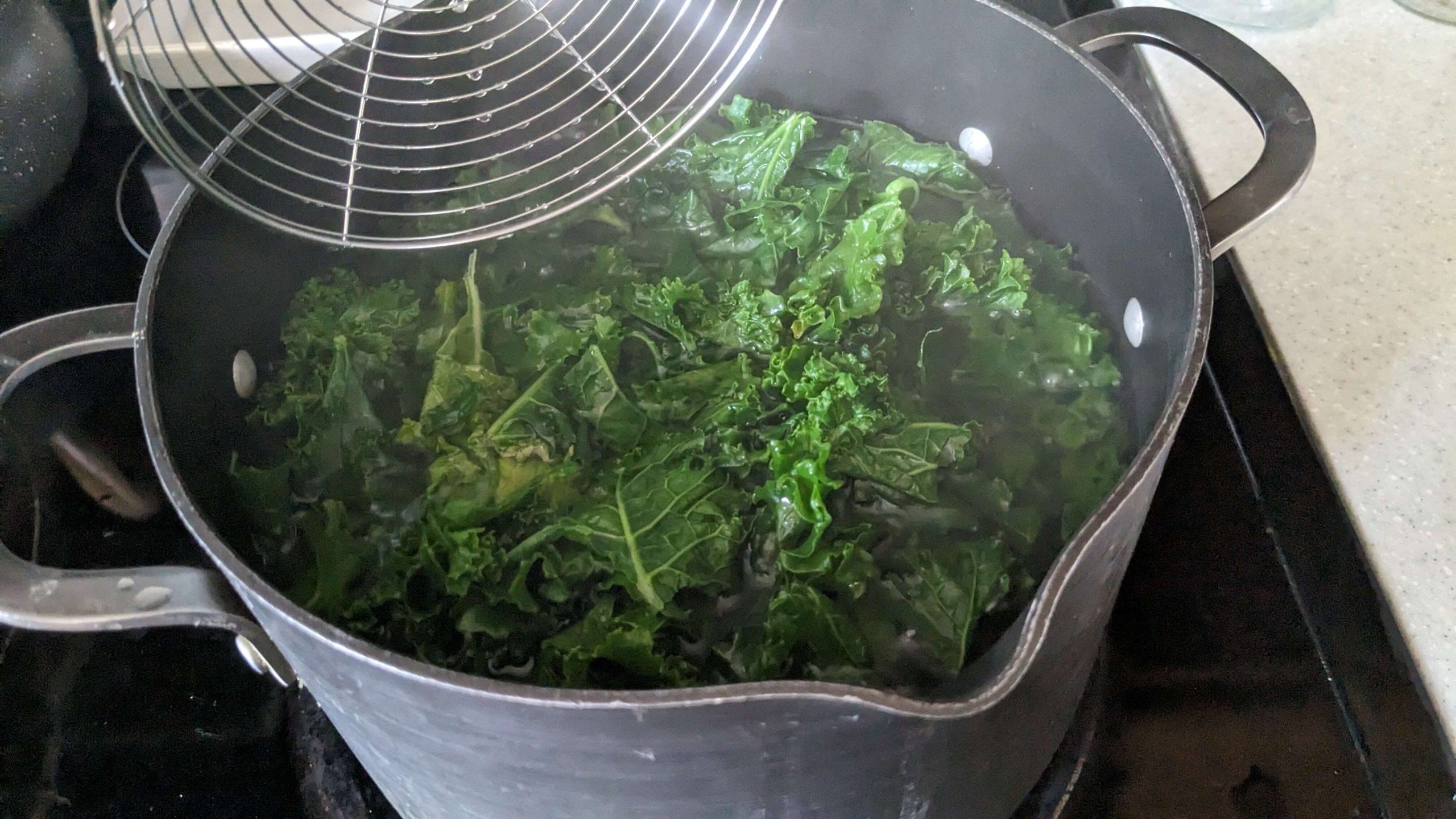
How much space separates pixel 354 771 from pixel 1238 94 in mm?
1143

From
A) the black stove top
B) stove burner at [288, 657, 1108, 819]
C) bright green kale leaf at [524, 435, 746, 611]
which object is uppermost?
bright green kale leaf at [524, 435, 746, 611]

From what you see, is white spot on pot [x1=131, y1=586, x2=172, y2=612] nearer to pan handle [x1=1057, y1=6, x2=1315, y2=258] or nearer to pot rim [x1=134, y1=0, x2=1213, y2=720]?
pot rim [x1=134, y1=0, x2=1213, y2=720]

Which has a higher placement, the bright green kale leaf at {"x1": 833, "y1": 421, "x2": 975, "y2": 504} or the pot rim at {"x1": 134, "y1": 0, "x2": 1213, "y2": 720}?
the pot rim at {"x1": 134, "y1": 0, "x2": 1213, "y2": 720}

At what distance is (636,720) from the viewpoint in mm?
562

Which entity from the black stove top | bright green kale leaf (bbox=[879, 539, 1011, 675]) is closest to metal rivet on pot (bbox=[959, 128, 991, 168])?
the black stove top

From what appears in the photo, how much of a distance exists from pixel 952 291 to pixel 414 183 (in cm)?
67

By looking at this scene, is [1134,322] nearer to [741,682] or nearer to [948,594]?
[948,594]

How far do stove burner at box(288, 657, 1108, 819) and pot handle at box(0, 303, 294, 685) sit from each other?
31cm

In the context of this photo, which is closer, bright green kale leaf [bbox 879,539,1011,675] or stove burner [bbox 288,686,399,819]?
bright green kale leaf [bbox 879,539,1011,675]

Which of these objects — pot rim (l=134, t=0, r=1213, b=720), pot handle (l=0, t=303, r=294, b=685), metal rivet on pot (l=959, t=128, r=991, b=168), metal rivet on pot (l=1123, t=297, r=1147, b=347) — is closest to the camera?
pot rim (l=134, t=0, r=1213, b=720)

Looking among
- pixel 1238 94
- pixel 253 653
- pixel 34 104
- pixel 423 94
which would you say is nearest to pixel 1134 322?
pixel 1238 94

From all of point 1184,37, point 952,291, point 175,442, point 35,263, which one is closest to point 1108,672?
point 952,291

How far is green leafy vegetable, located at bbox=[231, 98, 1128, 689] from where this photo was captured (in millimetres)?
860

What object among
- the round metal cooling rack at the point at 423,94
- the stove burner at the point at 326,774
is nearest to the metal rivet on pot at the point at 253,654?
the stove burner at the point at 326,774
